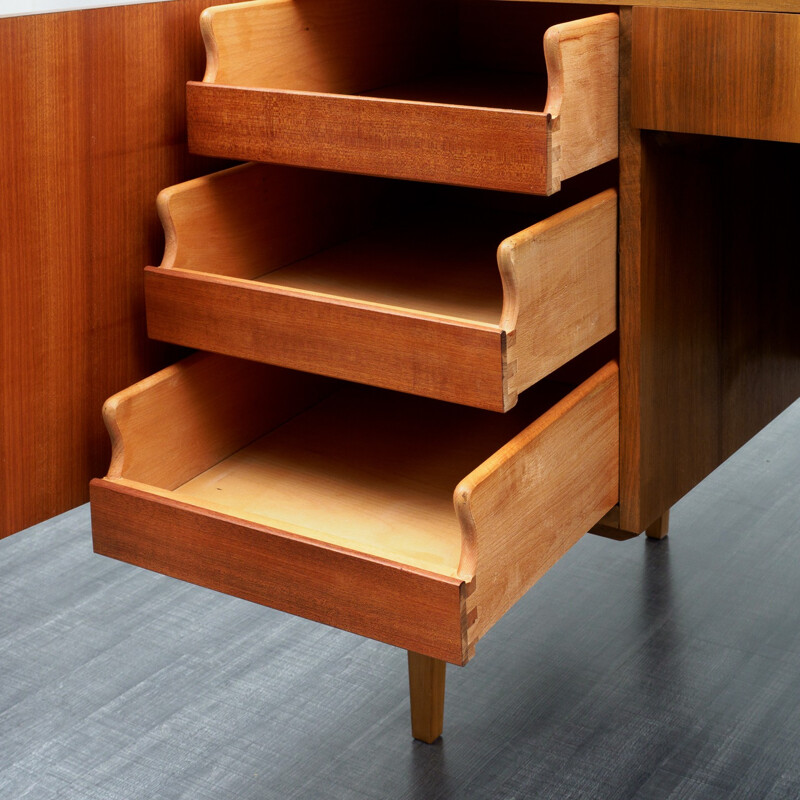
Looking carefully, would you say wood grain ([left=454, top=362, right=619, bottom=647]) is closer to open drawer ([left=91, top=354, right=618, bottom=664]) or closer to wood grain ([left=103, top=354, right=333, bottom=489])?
open drawer ([left=91, top=354, right=618, bottom=664])

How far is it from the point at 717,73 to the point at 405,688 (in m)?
0.74

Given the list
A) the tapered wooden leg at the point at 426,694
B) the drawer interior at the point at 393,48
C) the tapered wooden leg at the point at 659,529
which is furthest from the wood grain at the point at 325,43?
the tapered wooden leg at the point at 659,529

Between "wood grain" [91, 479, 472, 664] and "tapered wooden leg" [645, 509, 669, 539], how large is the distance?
811 millimetres

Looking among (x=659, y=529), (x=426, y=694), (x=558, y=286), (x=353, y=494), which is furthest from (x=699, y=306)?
(x=659, y=529)

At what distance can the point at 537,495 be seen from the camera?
0.85 m

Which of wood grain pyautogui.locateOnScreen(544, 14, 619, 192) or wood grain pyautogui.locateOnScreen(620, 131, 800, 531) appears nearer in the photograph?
wood grain pyautogui.locateOnScreen(544, 14, 619, 192)

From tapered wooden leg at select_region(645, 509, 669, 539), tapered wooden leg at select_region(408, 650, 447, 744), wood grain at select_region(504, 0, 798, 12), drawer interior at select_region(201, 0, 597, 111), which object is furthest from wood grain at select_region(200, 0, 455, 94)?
tapered wooden leg at select_region(645, 509, 669, 539)

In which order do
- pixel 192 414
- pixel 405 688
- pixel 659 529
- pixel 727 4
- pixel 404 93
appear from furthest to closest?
1. pixel 659 529
2. pixel 405 688
3. pixel 404 93
4. pixel 192 414
5. pixel 727 4

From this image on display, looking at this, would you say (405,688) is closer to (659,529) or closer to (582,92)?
(659,529)

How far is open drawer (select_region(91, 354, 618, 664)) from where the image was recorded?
0.79 m

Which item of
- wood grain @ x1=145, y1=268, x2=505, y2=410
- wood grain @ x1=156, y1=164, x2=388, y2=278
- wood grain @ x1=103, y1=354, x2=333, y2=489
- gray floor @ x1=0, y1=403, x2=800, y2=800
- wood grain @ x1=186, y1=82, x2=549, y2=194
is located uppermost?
wood grain @ x1=186, y1=82, x2=549, y2=194

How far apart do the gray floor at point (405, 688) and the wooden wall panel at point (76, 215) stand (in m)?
0.38

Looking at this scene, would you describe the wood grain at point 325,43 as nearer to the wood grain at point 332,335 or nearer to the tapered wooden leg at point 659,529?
the wood grain at point 332,335

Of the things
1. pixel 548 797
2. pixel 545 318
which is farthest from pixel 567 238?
pixel 548 797
